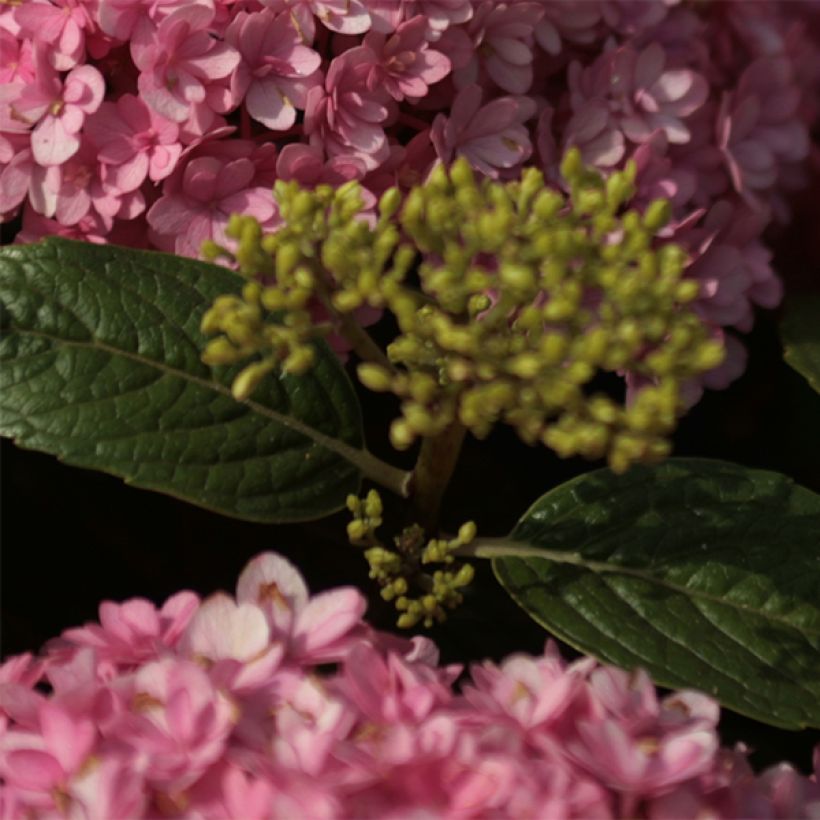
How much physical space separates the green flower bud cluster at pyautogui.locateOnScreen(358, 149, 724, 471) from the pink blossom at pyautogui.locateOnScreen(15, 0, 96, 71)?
0.32m

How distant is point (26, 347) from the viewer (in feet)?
3.01

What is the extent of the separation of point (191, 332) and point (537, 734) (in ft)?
1.22

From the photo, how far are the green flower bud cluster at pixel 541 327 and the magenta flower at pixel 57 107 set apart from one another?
1.00 feet

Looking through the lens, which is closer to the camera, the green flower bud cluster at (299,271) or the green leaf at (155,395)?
the green flower bud cluster at (299,271)

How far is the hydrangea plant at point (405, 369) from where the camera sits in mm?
709

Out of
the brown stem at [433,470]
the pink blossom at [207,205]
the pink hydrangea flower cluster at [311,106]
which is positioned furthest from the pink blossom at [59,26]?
the brown stem at [433,470]

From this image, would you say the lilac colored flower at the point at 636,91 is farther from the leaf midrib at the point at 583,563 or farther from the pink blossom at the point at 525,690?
the pink blossom at the point at 525,690

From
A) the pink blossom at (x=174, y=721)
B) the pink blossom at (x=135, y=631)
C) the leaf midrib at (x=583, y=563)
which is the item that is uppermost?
the pink blossom at (x=174, y=721)

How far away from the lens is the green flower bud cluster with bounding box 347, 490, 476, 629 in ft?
2.97

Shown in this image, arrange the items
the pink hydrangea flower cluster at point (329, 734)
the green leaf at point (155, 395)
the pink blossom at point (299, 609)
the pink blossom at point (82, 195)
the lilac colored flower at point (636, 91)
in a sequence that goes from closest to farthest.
A: 1. the pink hydrangea flower cluster at point (329, 734)
2. the pink blossom at point (299, 609)
3. the green leaf at point (155, 395)
4. the pink blossom at point (82, 195)
5. the lilac colored flower at point (636, 91)

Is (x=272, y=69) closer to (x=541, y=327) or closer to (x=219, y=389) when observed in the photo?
(x=219, y=389)

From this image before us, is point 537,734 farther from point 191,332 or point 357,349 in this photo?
point 191,332

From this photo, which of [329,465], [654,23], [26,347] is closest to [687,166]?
[654,23]

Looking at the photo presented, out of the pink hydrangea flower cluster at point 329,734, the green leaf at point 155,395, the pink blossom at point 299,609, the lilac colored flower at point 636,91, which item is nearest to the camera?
the pink hydrangea flower cluster at point 329,734
